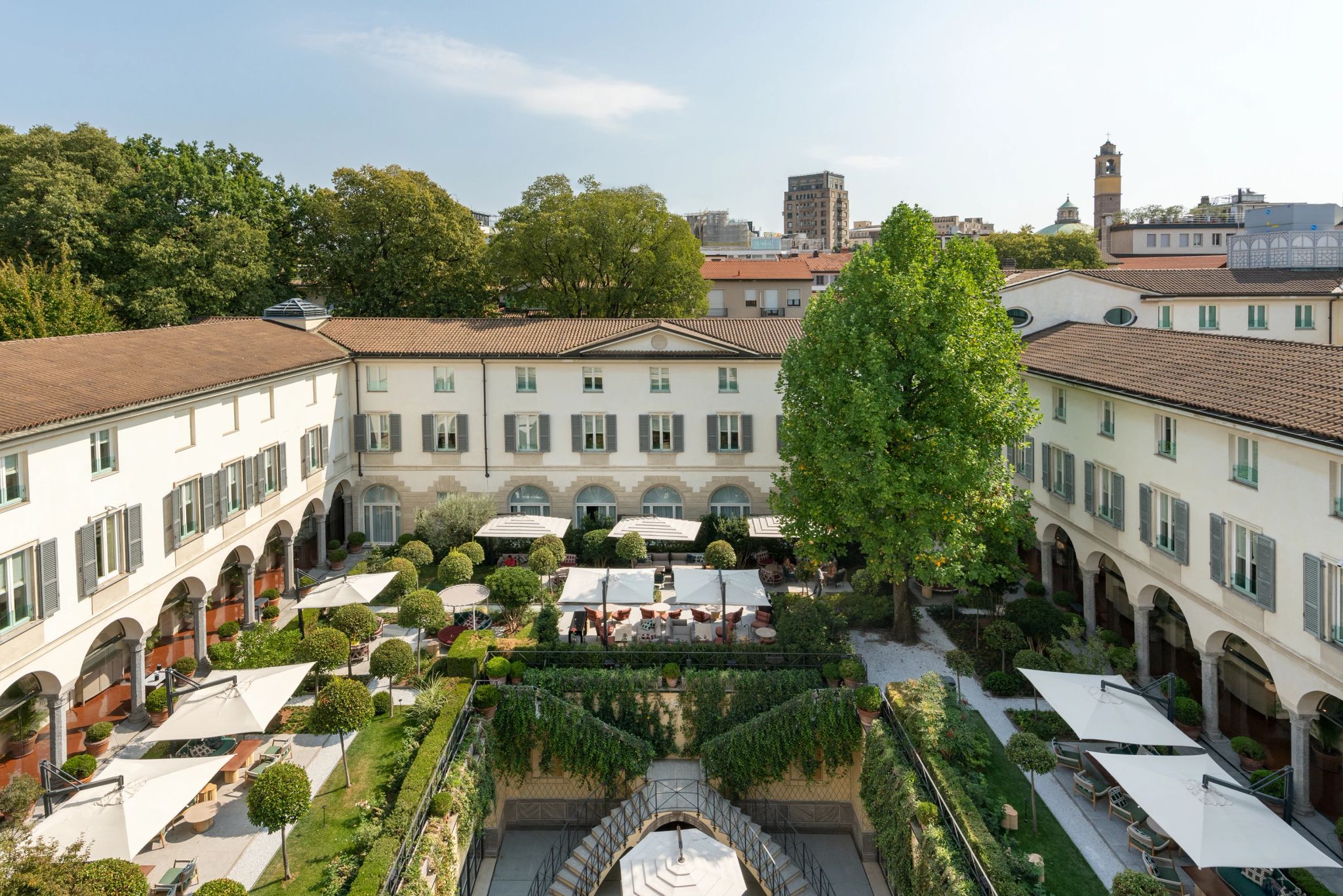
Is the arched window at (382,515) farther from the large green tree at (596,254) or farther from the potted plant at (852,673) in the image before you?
the potted plant at (852,673)

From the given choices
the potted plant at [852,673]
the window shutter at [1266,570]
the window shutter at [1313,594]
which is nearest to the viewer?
the window shutter at [1313,594]

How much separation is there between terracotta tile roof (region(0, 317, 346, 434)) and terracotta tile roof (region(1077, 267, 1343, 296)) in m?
34.3

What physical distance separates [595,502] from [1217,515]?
2319 centimetres

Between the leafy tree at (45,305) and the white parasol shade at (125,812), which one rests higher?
the leafy tree at (45,305)

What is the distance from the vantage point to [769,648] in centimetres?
2520

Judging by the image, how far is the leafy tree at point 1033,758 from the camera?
18641 millimetres

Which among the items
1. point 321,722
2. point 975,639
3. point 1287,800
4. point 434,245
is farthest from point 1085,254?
point 321,722

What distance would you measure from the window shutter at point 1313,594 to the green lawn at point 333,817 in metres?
18.6

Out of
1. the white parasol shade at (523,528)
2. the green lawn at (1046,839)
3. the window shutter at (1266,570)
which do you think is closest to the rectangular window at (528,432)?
the white parasol shade at (523,528)

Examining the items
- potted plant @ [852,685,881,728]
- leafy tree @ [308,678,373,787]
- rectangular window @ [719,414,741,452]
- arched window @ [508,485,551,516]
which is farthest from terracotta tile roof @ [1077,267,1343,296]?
leafy tree @ [308,678,373,787]

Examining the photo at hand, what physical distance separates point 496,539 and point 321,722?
52.9 ft

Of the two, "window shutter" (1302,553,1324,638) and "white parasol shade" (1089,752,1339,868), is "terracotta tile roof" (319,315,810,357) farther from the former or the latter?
"white parasol shade" (1089,752,1339,868)

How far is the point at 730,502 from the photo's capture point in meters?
37.8

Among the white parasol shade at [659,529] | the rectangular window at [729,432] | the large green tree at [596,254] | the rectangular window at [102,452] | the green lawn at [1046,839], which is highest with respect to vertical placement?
the large green tree at [596,254]
